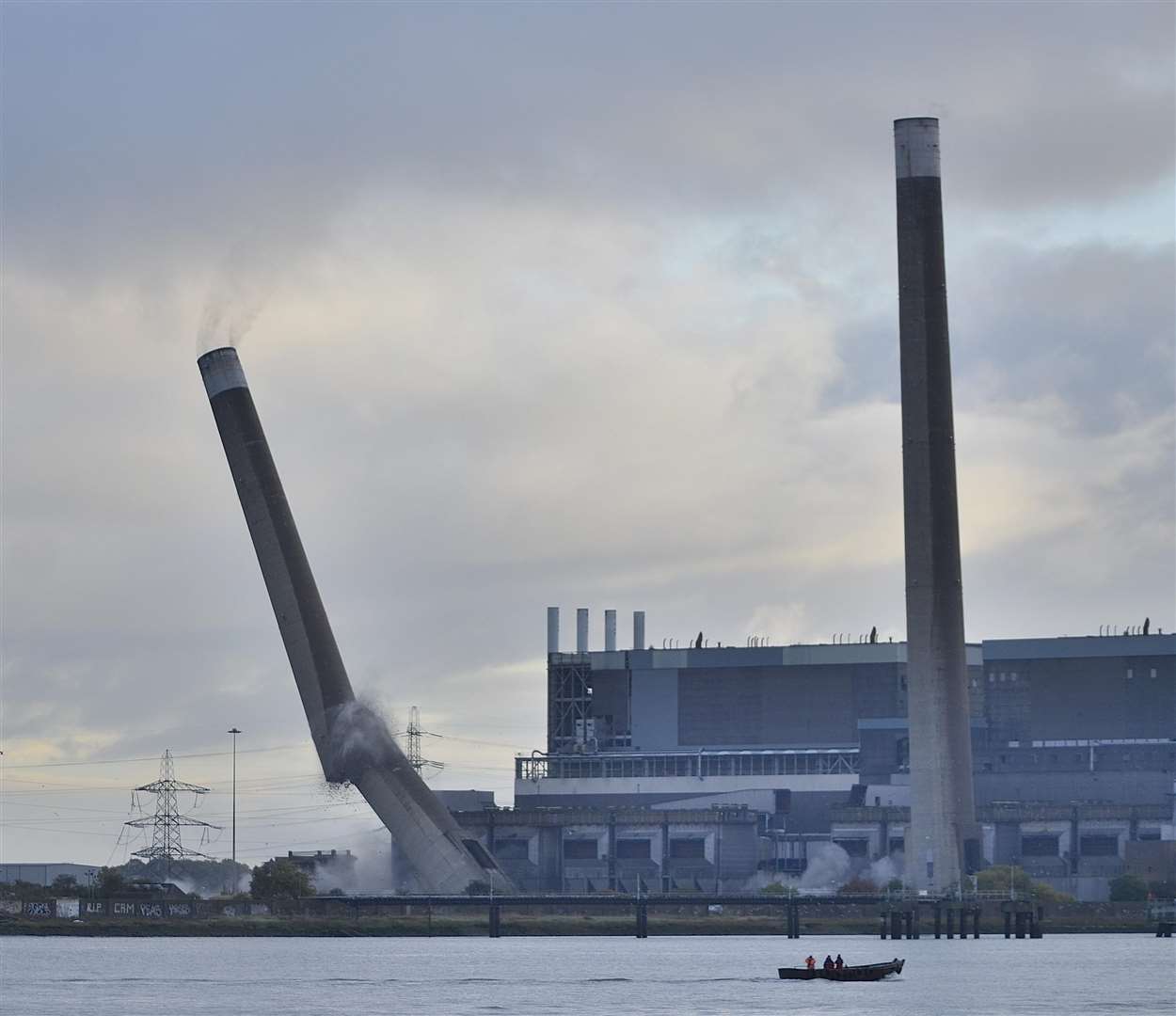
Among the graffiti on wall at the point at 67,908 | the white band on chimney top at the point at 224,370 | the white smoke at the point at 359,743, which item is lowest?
the graffiti on wall at the point at 67,908

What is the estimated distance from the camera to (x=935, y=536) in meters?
132

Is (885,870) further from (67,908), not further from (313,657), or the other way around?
(67,908)

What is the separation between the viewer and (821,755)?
161000 millimetres

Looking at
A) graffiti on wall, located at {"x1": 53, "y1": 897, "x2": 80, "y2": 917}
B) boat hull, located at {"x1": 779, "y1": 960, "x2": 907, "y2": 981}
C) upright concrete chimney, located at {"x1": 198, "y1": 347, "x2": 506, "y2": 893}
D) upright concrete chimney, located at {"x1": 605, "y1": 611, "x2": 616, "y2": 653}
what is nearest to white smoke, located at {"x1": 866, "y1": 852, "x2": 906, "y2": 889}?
upright concrete chimney, located at {"x1": 198, "y1": 347, "x2": 506, "y2": 893}

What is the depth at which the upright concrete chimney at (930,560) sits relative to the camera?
430ft

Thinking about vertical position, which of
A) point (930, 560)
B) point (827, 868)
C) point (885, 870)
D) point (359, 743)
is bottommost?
point (885, 870)

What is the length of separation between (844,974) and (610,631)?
79460 mm

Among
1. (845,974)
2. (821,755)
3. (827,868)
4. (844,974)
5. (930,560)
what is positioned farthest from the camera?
(821,755)

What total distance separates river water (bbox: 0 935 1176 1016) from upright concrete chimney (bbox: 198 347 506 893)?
6840mm

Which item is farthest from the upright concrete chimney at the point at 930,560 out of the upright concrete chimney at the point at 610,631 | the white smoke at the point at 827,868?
the upright concrete chimney at the point at 610,631

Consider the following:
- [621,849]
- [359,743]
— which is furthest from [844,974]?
[621,849]

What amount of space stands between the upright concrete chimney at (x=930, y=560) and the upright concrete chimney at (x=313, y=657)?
26141 millimetres

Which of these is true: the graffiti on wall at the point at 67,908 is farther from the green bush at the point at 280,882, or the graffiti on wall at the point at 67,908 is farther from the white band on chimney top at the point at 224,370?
the white band on chimney top at the point at 224,370

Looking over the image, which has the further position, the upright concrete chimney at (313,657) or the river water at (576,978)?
the upright concrete chimney at (313,657)
